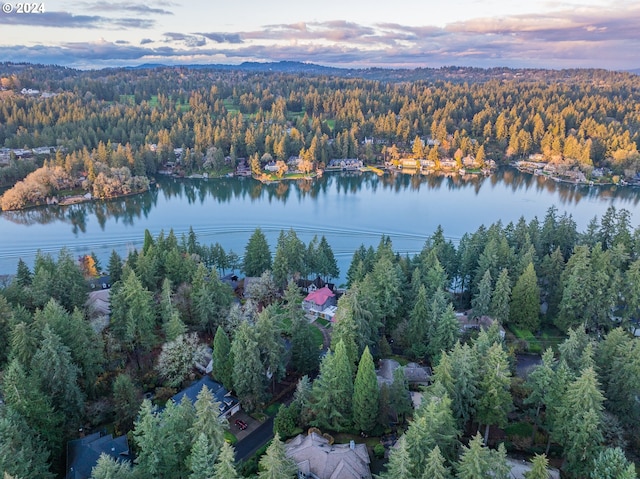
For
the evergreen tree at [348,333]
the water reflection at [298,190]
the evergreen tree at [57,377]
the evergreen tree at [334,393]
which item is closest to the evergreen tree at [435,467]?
the evergreen tree at [334,393]

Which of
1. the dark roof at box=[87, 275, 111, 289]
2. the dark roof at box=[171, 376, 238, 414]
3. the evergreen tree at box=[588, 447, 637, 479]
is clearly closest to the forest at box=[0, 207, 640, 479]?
the evergreen tree at box=[588, 447, 637, 479]

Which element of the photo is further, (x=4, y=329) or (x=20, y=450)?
(x=4, y=329)

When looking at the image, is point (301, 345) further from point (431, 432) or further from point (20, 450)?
point (20, 450)

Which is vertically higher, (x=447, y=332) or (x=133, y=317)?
(x=447, y=332)

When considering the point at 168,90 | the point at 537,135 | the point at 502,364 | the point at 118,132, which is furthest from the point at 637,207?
the point at 168,90

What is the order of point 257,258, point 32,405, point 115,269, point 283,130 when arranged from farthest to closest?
point 283,130 < point 257,258 < point 115,269 < point 32,405

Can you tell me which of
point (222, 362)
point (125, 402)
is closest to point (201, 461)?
point (125, 402)
